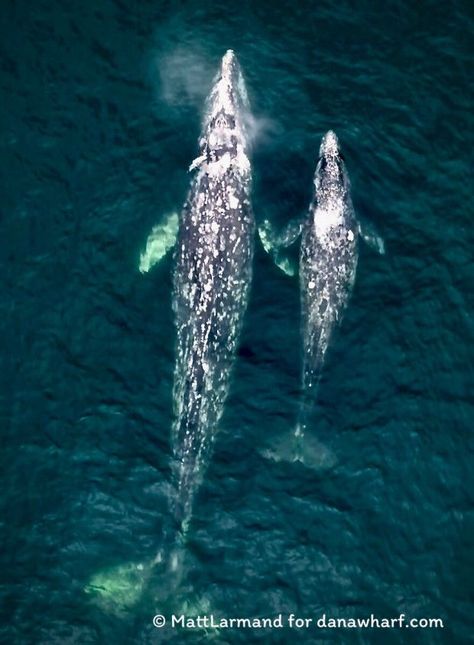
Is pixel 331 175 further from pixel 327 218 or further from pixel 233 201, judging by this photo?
pixel 233 201

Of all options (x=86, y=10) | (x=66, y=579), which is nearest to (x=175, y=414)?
(x=66, y=579)

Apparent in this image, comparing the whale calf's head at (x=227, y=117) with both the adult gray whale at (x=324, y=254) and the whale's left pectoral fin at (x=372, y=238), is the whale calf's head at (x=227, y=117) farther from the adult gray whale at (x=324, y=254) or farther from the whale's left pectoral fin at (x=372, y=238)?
the whale's left pectoral fin at (x=372, y=238)

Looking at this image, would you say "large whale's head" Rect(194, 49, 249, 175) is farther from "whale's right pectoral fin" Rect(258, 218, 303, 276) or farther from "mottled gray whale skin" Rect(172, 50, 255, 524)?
"whale's right pectoral fin" Rect(258, 218, 303, 276)

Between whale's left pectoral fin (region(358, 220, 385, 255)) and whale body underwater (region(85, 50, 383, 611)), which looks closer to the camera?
whale body underwater (region(85, 50, 383, 611))

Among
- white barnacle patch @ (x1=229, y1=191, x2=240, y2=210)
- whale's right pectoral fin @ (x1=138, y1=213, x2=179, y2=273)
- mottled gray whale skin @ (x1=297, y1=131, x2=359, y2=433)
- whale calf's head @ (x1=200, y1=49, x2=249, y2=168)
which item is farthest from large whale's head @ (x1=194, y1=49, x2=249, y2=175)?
mottled gray whale skin @ (x1=297, y1=131, x2=359, y2=433)

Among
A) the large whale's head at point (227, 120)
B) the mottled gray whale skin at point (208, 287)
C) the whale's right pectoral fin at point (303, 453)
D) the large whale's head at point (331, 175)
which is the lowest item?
the whale's right pectoral fin at point (303, 453)

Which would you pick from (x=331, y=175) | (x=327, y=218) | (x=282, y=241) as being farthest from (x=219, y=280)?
(x=331, y=175)

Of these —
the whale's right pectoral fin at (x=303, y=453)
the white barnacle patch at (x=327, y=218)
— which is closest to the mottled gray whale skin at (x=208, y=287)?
the whale's right pectoral fin at (x=303, y=453)

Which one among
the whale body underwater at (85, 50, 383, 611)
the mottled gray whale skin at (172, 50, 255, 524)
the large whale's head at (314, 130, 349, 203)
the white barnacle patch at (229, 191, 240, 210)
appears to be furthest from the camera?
the large whale's head at (314, 130, 349, 203)

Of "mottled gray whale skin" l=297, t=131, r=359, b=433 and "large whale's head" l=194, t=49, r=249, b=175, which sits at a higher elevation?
"large whale's head" l=194, t=49, r=249, b=175
